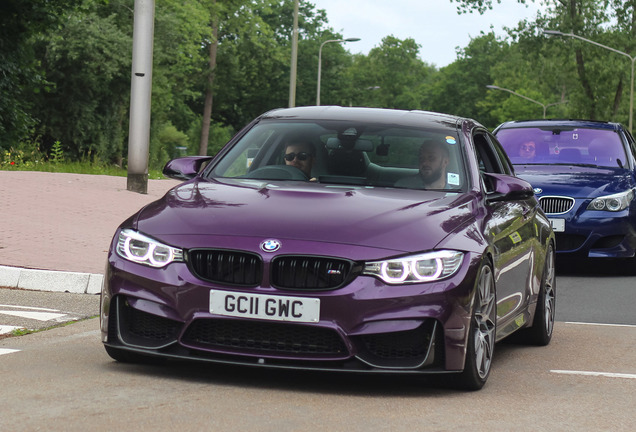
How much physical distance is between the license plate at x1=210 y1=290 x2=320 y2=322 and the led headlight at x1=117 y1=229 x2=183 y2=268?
0.34 m

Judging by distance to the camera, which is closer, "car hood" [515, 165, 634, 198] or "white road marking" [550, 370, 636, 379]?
"white road marking" [550, 370, 636, 379]

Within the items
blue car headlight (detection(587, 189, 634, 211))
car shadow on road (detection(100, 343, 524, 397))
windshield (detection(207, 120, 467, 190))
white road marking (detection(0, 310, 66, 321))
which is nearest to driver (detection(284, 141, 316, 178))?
windshield (detection(207, 120, 467, 190))

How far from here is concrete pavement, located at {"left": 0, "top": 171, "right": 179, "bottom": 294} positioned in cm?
1032

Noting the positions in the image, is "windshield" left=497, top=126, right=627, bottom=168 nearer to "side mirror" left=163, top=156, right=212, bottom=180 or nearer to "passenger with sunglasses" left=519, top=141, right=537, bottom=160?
"passenger with sunglasses" left=519, top=141, right=537, bottom=160

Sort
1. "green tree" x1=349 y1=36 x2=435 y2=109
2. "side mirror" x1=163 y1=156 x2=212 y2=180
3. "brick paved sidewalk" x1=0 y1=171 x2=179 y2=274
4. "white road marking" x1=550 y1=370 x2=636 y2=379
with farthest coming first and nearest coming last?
1. "green tree" x1=349 y1=36 x2=435 y2=109
2. "brick paved sidewalk" x1=0 y1=171 x2=179 y2=274
3. "side mirror" x1=163 y1=156 x2=212 y2=180
4. "white road marking" x1=550 y1=370 x2=636 y2=379

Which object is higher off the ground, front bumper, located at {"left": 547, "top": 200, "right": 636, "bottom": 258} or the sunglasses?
the sunglasses

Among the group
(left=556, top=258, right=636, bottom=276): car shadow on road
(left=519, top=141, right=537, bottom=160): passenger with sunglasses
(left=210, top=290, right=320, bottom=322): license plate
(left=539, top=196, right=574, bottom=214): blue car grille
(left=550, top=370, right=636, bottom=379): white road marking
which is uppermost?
(left=519, top=141, right=537, bottom=160): passenger with sunglasses

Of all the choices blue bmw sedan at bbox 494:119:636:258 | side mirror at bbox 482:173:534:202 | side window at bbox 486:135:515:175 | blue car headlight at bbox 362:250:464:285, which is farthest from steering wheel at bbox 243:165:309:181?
blue bmw sedan at bbox 494:119:636:258

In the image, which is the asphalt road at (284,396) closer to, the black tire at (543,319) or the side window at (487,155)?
the black tire at (543,319)

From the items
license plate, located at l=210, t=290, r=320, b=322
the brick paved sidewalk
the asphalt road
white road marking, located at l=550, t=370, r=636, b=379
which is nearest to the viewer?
the asphalt road

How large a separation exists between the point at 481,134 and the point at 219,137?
8726cm

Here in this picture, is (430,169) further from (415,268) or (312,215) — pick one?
(415,268)

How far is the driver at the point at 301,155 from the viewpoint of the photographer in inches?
277

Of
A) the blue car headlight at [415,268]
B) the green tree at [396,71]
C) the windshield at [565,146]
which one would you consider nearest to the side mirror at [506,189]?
the blue car headlight at [415,268]
